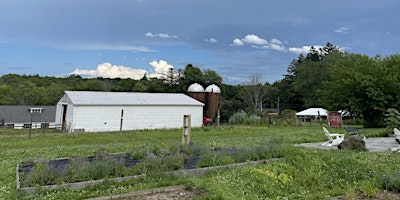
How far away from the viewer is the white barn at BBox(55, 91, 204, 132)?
79.4 feet

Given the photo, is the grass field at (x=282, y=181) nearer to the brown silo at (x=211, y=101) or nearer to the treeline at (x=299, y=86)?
the treeline at (x=299, y=86)

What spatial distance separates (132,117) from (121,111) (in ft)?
4.22

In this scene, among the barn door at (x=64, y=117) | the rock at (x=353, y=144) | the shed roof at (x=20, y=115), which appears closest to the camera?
the rock at (x=353, y=144)

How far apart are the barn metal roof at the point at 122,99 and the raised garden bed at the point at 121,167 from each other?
18579 mm

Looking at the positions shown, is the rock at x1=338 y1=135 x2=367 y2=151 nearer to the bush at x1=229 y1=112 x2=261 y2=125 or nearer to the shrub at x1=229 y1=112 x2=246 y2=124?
the bush at x1=229 y1=112 x2=261 y2=125

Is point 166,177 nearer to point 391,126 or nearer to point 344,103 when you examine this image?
point 391,126

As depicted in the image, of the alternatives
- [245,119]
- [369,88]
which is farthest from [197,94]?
[369,88]

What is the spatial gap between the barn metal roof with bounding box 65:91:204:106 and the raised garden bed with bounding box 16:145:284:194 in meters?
18.6

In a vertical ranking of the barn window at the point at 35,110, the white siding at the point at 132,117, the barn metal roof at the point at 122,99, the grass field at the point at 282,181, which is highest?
the barn metal roof at the point at 122,99

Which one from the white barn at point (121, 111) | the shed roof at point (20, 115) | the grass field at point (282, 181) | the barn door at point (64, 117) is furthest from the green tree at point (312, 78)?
the grass field at point (282, 181)

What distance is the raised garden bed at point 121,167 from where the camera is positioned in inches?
203

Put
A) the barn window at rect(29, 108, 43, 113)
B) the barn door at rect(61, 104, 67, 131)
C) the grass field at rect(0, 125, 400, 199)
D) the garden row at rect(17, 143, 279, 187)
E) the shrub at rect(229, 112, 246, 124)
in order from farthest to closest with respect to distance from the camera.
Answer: the barn window at rect(29, 108, 43, 113) → the shrub at rect(229, 112, 246, 124) → the barn door at rect(61, 104, 67, 131) → the garden row at rect(17, 143, 279, 187) → the grass field at rect(0, 125, 400, 199)

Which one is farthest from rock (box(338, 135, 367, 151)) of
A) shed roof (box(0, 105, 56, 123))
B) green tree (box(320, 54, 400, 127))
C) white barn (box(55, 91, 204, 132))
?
shed roof (box(0, 105, 56, 123))

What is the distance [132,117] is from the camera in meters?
26.9
